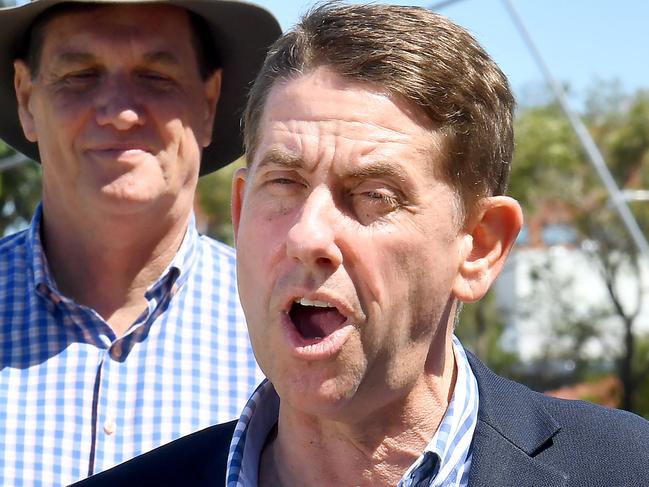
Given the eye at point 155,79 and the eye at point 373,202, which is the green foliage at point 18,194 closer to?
the eye at point 155,79

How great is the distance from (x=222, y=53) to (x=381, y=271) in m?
1.59

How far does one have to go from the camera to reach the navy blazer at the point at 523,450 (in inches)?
79.5

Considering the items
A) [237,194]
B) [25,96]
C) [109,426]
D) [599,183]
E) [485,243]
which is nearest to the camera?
[485,243]

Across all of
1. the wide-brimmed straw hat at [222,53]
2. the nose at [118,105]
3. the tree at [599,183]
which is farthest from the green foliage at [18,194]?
the tree at [599,183]

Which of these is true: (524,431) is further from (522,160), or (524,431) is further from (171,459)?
(522,160)

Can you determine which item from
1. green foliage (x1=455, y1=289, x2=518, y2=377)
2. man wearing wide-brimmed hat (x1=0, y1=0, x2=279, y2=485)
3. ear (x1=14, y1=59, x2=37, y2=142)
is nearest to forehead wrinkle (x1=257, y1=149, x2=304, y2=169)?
man wearing wide-brimmed hat (x1=0, y1=0, x2=279, y2=485)

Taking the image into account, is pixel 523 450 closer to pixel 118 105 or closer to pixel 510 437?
pixel 510 437

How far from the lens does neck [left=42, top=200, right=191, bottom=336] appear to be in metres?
3.08

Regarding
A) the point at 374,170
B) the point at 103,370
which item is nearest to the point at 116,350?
the point at 103,370

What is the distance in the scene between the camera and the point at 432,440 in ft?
6.68

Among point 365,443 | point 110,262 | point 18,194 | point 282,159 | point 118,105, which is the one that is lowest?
A: point 18,194

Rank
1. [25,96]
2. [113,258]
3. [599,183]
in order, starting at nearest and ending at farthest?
[113,258] < [25,96] < [599,183]

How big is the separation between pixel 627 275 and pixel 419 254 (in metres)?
34.0

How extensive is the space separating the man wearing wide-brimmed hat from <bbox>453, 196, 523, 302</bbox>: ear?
1.00 meters
